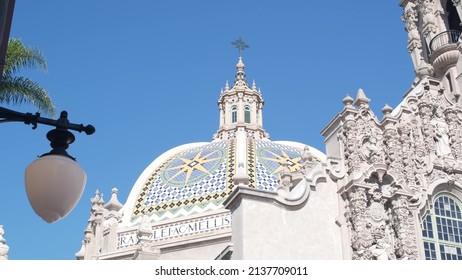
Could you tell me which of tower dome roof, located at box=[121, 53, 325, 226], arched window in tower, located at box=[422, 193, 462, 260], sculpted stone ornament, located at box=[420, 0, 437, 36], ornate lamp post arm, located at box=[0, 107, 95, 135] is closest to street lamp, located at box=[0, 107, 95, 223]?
ornate lamp post arm, located at box=[0, 107, 95, 135]

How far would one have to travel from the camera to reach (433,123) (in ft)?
65.1

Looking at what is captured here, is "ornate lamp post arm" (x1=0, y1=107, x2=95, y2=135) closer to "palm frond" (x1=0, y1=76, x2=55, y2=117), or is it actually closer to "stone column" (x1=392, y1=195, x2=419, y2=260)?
"palm frond" (x1=0, y1=76, x2=55, y2=117)

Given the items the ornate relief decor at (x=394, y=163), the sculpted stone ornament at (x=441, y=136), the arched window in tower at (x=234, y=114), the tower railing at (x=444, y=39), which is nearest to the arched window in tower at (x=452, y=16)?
the tower railing at (x=444, y=39)

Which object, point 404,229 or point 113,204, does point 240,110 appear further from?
point 404,229

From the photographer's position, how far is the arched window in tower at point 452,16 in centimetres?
2473

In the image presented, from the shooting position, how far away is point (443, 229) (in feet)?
58.2

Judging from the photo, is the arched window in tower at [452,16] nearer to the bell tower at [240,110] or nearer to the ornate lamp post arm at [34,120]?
the bell tower at [240,110]

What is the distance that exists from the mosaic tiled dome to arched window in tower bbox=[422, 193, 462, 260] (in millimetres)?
9555

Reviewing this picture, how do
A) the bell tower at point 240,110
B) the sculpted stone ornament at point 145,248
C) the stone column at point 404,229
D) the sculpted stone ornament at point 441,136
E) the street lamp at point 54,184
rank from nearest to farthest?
the street lamp at point 54,184 → the stone column at point 404,229 → the sculpted stone ornament at point 441,136 → the sculpted stone ornament at point 145,248 → the bell tower at point 240,110

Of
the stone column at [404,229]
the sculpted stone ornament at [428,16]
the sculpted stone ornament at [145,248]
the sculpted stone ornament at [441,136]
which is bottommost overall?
the stone column at [404,229]

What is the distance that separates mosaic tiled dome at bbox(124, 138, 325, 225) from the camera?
1143 inches

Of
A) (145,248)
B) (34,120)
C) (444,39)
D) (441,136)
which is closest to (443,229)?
(441,136)

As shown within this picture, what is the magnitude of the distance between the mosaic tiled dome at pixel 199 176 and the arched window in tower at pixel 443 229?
9.55 meters

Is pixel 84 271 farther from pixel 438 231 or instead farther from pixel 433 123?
pixel 433 123
